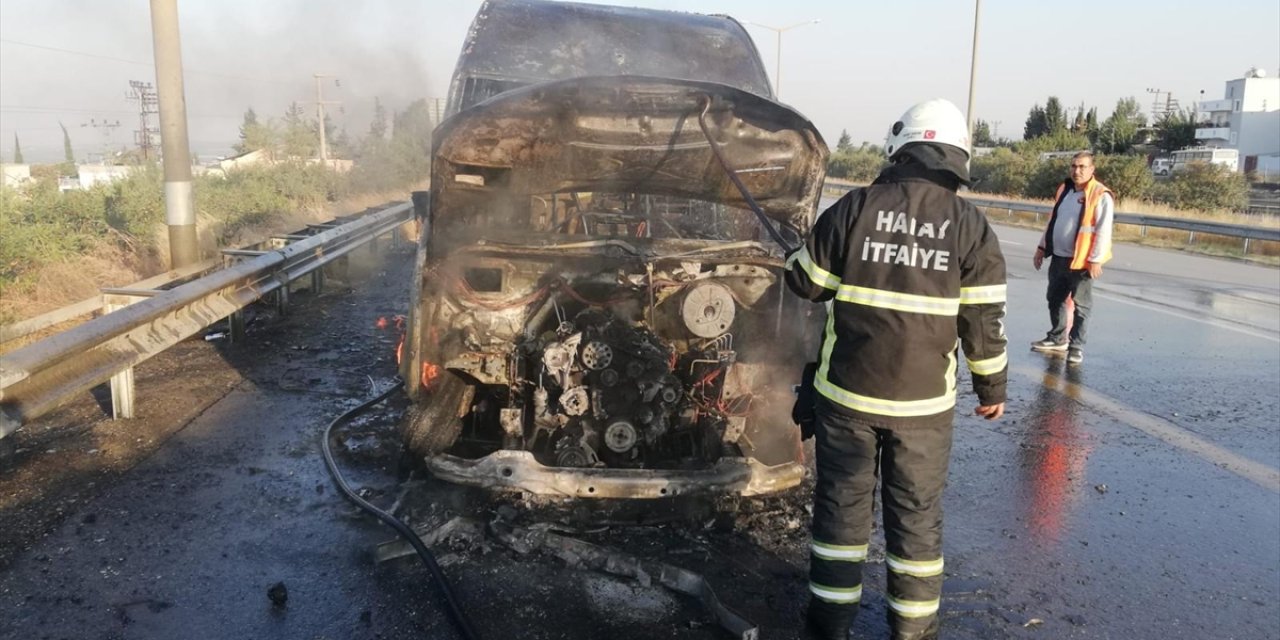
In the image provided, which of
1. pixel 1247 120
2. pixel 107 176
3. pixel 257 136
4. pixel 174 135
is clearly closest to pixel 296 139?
pixel 257 136

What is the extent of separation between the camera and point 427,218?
4633 mm

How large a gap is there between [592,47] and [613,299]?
1873 mm

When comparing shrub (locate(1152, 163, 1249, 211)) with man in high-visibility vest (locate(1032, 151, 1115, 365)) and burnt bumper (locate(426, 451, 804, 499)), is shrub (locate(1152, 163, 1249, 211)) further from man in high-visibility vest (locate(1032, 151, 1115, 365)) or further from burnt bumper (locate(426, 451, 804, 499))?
burnt bumper (locate(426, 451, 804, 499))

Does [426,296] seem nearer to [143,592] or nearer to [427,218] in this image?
[427,218]

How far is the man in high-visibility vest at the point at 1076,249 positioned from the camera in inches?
298

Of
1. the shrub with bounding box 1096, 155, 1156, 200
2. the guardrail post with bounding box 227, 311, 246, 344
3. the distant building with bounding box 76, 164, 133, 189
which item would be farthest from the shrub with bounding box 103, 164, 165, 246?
the shrub with bounding box 1096, 155, 1156, 200

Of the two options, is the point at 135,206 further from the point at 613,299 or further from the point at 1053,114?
the point at 1053,114

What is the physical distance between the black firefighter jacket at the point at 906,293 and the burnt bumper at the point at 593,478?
2.62 feet

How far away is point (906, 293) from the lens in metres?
3.12

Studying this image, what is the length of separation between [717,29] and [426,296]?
10.0 ft

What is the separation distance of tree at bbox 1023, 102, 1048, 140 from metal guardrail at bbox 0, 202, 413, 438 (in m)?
55.2

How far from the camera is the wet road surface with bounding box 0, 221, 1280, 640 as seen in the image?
123 inches

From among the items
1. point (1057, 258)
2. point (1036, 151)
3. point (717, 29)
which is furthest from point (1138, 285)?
point (1036, 151)

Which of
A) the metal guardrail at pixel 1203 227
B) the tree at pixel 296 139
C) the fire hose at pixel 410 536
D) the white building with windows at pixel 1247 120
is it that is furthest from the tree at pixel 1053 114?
the fire hose at pixel 410 536
